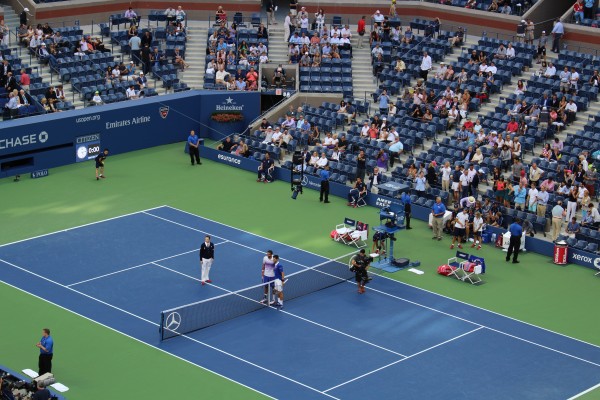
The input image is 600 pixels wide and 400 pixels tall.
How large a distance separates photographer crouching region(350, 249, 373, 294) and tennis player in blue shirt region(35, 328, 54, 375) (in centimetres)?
1136

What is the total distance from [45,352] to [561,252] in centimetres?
1966

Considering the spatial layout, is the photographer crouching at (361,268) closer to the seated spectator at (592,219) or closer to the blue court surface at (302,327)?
the blue court surface at (302,327)

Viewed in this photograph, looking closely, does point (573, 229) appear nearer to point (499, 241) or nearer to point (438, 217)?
point (499, 241)

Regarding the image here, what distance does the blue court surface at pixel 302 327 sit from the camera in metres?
36.1

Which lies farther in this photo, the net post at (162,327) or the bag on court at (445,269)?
the bag on court at (445,269)

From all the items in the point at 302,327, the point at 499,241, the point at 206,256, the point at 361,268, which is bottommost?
the point at 302,327

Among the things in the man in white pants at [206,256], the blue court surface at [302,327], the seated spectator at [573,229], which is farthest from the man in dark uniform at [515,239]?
the man in white pants at [206,256]

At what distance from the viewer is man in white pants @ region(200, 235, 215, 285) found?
41766 millimetres

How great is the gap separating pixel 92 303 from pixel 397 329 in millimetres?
9736

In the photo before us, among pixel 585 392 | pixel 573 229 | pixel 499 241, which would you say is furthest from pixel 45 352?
pixel 573 229

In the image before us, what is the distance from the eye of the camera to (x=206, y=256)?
42.0 meters

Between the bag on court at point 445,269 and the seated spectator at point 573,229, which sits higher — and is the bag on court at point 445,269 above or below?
below

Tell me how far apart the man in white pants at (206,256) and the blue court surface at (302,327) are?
A: 0.41 metres

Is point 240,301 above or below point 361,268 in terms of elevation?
below
